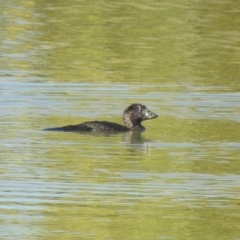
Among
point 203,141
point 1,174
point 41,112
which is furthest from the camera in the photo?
point 41,112

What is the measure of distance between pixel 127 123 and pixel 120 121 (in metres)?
0.85

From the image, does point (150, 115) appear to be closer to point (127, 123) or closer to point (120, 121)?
point (127, 123)

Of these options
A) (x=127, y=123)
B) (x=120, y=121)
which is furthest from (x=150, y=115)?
(x=120, y=121)

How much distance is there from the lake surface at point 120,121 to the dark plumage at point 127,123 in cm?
10

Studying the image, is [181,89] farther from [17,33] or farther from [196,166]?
[17,33]

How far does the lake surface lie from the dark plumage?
0.10m

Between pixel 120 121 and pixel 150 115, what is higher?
pixel 150 115

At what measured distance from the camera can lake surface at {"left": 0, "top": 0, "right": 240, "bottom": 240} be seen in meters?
12.9

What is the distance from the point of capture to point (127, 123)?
1938 cm

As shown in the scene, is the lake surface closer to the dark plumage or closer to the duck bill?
the dark plumage

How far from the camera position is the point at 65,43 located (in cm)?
2852

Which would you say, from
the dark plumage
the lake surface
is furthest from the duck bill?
the lake surface

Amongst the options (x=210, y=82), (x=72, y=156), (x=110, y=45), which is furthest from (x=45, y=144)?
(x=110, y=45)

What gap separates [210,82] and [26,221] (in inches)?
426
